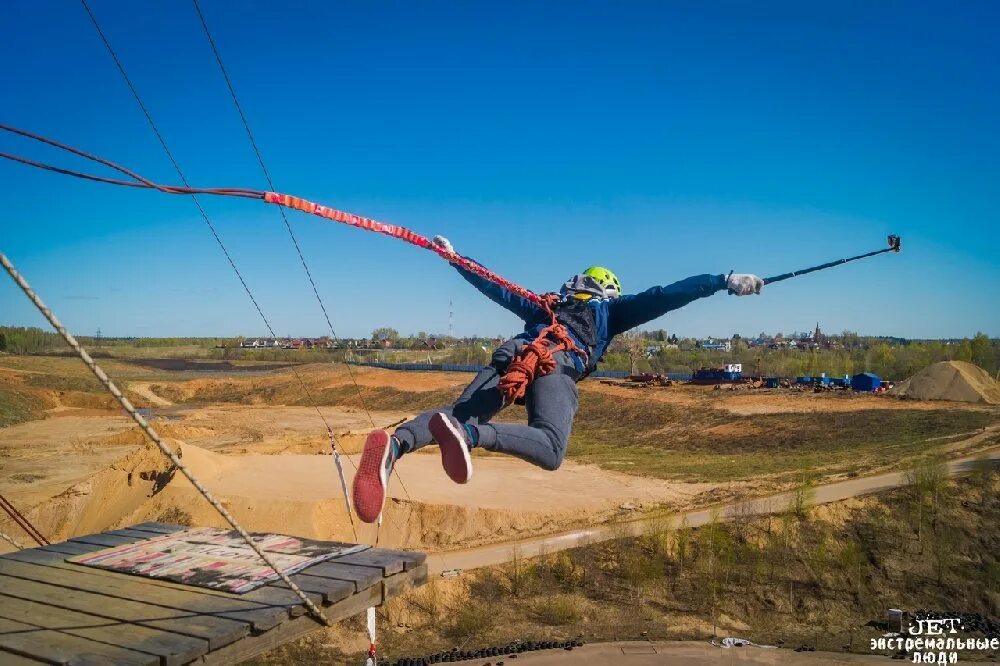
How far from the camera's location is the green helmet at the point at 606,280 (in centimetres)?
539

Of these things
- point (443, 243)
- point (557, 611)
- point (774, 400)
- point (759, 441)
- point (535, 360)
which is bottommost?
point (557, 611)

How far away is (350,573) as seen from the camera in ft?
17.7

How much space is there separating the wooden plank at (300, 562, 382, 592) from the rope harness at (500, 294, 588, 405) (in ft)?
5.74

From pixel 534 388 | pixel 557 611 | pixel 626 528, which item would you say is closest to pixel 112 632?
pixel 534 388

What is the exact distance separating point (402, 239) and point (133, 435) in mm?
37157

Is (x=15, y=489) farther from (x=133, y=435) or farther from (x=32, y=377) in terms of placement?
(x=32, y=377)

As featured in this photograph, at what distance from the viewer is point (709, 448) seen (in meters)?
35.1

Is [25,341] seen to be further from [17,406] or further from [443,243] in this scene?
[443,243]

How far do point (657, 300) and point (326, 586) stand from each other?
2996 millimetres

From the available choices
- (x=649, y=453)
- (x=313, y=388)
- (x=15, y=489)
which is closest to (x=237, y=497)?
(x=15, y=489)

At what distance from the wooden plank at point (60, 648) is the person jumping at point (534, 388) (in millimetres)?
1441

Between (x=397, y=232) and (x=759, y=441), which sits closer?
(x=397, y=232)

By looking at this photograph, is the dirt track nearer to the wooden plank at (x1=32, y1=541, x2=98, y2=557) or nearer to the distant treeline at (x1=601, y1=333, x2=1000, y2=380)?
the wooden plank at (x1=32, y1=541, x2=98, y2=557)

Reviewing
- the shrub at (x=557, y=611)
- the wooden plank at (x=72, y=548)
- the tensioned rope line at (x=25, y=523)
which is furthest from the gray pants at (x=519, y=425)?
the shrub at (x=557, y=611)
